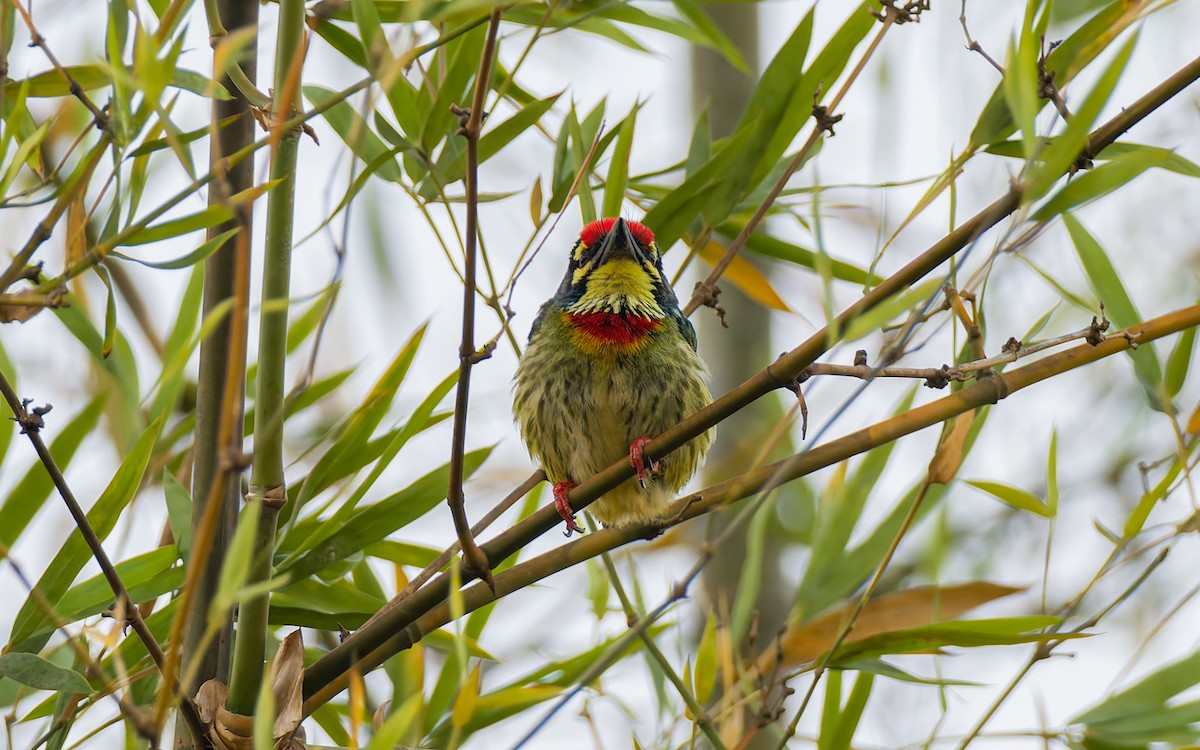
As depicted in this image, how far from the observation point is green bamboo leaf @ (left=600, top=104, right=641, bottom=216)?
2480mm

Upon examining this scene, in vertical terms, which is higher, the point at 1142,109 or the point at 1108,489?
the point at 1108,489

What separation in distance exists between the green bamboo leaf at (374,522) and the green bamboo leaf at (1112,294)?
1.17m

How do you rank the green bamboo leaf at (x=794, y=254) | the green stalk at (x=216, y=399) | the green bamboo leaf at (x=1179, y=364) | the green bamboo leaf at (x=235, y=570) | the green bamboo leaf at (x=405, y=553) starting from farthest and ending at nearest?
1. the green bamboo leaf at (x=794, y=254)
2. the green bamboo leaf at (x=405, y=553)
3. the green bamboo leaf at (x=1179, y=364)
4. the green stalk at (x=216, y=399)
5. the green bamboo leaf at (x=235, y=570)

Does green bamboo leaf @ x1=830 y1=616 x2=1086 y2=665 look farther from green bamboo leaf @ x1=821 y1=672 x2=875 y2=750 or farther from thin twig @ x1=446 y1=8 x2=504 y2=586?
thin twig @ x1=446 y1=8 x2=504 y2=586

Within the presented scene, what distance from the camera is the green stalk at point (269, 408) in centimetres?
170

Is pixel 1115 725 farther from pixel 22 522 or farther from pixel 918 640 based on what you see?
pixel 22 522

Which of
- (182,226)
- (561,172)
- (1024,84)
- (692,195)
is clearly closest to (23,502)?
(182,226)

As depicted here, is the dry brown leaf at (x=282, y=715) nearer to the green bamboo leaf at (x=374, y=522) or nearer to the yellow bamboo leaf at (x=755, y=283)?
the green bamboo leaf at (x=374, y=522)

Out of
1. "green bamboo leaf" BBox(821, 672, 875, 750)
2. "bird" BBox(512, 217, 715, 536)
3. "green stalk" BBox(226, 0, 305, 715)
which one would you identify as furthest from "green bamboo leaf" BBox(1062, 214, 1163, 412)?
"green stalk" BBox(226, 0, 305, 715)

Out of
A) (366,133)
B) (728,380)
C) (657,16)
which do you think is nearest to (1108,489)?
(728,380)

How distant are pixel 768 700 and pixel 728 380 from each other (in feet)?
7.24

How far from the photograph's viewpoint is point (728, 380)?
448 cm

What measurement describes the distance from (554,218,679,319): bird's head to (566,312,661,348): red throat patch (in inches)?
0.6

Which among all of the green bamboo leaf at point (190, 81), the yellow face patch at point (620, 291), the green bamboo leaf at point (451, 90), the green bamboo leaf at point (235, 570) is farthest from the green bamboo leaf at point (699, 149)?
the green bamboo leaf at point (235, 570)
